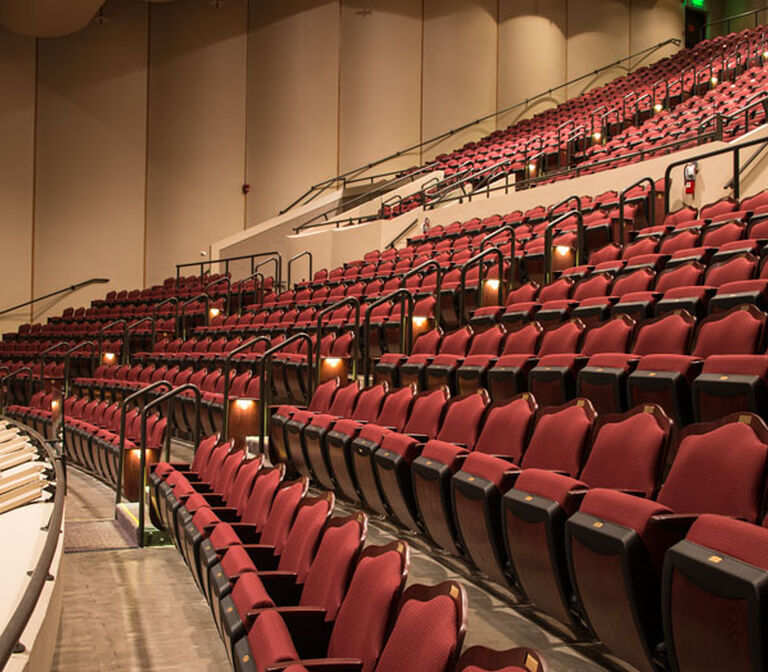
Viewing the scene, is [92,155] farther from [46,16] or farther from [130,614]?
[130,614]

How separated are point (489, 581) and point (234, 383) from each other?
1.95 metres

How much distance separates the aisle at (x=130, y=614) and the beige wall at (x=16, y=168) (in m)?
5.20

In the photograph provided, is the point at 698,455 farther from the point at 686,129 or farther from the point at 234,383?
the point at 686,129

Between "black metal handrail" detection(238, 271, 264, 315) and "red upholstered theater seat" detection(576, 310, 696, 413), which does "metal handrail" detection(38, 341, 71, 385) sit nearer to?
"black metal handrail" detection(238, 271, 264, 315)

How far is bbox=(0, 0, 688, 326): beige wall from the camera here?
7023 millimetres

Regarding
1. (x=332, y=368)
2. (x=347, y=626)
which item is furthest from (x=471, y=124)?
(x=347, y=626)

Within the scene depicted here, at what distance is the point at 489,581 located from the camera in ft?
4.81

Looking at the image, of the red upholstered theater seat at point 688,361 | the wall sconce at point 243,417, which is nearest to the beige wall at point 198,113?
the wall sconce at point 243,417

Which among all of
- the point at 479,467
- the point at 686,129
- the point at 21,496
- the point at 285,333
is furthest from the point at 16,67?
the point at 479,467

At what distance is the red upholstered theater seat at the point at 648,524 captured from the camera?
95cm

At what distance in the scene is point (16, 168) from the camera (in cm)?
691

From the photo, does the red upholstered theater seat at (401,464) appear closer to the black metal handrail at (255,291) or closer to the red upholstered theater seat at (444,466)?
the red upholstered theater seat at (444,466)

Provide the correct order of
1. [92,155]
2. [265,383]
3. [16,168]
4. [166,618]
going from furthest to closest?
[92,155]
[16,168]
[265,383]
[166,618]

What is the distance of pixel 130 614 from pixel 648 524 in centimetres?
110
